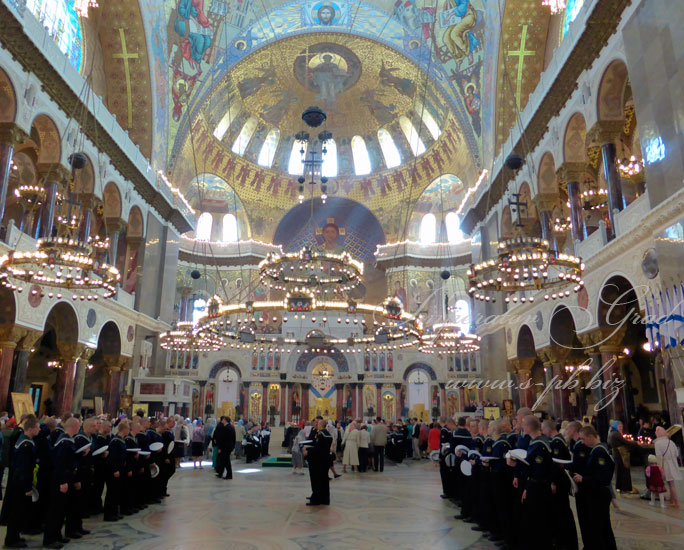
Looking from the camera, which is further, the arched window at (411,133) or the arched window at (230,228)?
the arched window at (230,228)

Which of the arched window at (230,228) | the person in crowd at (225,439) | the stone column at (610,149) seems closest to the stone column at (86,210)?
the person in crowd at (225,439)

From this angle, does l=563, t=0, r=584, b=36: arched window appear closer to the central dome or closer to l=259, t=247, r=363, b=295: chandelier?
the central dome

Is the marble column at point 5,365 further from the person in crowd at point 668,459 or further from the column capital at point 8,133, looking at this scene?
the person in crowd at point 668,459

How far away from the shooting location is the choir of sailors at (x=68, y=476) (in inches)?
241

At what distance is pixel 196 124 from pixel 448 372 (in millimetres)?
19755

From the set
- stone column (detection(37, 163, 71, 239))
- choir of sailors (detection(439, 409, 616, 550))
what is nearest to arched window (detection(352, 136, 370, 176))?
stone column (detection(37, 163, 71, 239))

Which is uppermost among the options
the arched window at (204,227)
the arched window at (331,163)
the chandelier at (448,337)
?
the arched window at (331,163)

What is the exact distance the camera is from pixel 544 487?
552 cm

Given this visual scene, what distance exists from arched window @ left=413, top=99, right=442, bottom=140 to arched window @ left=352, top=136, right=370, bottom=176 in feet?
16.2

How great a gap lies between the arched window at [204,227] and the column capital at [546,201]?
21.8 m

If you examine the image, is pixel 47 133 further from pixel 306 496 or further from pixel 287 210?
pixel 287 210

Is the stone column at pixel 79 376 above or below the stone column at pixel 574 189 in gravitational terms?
below

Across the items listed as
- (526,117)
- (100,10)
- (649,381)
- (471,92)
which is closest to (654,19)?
(526,117)

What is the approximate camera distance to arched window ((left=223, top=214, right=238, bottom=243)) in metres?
35.2
